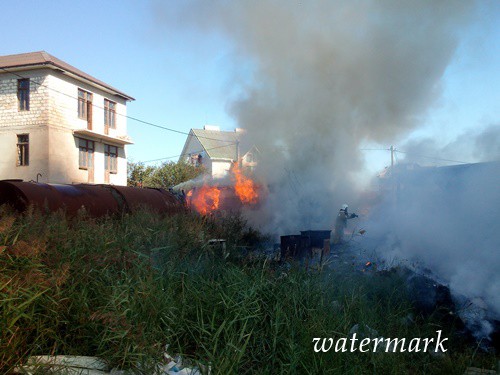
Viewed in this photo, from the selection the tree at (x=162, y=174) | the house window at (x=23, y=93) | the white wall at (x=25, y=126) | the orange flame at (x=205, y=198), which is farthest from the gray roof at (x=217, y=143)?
the orange flame at (x=205, y=198)

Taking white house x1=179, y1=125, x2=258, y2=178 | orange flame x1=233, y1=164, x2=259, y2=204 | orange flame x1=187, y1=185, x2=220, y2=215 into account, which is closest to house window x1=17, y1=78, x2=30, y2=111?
orange flame x1=187, y1=185, x2=220, y2=215

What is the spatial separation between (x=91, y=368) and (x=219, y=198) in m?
11.3

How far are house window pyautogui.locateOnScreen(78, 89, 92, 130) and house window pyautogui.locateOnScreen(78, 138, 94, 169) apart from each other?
983 millimetres

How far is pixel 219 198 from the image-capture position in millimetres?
14234

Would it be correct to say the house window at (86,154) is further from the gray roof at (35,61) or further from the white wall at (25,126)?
the gray roof at (35,61)

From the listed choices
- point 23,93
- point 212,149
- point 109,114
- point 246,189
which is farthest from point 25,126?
point 212,149

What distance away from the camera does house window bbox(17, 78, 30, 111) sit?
19797mm

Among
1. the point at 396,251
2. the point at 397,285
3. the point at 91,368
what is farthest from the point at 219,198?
the point at 91,368

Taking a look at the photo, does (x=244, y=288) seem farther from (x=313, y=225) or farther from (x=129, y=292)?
(x=313, y=225)

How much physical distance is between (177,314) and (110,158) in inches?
898

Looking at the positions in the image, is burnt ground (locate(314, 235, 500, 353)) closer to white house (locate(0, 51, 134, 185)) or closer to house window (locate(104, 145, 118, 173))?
white house (locate(0, 51, 134, 185))

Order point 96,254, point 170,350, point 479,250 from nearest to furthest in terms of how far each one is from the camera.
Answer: point 170,350 < point 96,254 < point 479,250

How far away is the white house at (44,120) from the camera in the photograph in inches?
763

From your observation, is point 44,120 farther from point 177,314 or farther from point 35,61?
point 177,314
